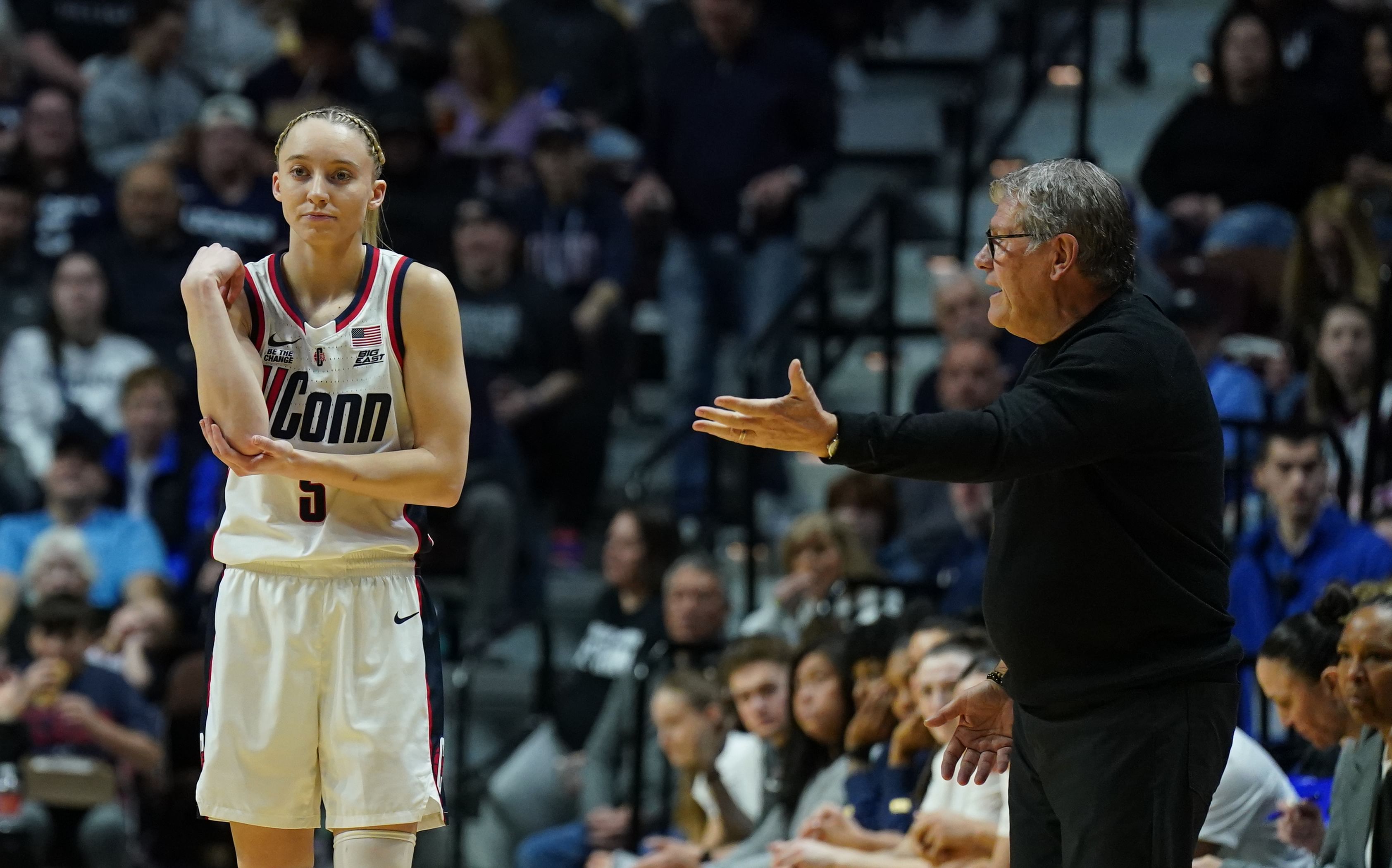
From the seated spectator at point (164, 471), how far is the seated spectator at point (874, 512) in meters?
2.71

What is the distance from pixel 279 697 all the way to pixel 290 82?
693cm

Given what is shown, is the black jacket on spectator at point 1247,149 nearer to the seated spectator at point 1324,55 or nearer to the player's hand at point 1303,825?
the seated spectator at point 1324,55

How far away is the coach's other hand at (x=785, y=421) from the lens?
3.05 meters

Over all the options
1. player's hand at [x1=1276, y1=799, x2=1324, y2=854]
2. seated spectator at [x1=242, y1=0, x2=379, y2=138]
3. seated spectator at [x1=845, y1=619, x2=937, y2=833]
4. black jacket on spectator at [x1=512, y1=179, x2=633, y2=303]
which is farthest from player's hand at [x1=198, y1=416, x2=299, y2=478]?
seated spectator at [x1=242, y1=0, x2=379, y2=138]

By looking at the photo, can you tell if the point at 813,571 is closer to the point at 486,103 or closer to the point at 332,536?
the point at 486,103

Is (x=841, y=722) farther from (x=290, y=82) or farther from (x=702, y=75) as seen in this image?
(x=290, y=82)

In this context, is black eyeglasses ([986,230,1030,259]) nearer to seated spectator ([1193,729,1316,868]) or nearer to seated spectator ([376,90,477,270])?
seated spectator ([1193,729,1316,868])

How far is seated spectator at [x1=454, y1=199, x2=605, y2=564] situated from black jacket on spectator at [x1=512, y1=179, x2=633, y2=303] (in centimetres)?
41

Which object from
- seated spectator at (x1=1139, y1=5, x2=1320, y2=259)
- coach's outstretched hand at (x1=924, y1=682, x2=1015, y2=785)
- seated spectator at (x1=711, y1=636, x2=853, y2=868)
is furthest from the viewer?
seated spectator at (x1=1139, y1=5, x2=1320, y2=259)

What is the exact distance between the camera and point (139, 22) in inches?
403

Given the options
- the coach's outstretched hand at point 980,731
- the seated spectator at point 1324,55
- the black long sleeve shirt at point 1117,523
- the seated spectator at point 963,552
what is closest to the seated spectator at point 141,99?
the seated spectator at point 963,552

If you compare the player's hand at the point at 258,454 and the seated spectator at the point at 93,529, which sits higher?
the player's hand at the point at 258,454

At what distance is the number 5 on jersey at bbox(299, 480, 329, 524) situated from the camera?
3490 millimetres

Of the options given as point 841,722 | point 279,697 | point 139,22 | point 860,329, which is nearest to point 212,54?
point 139,22
